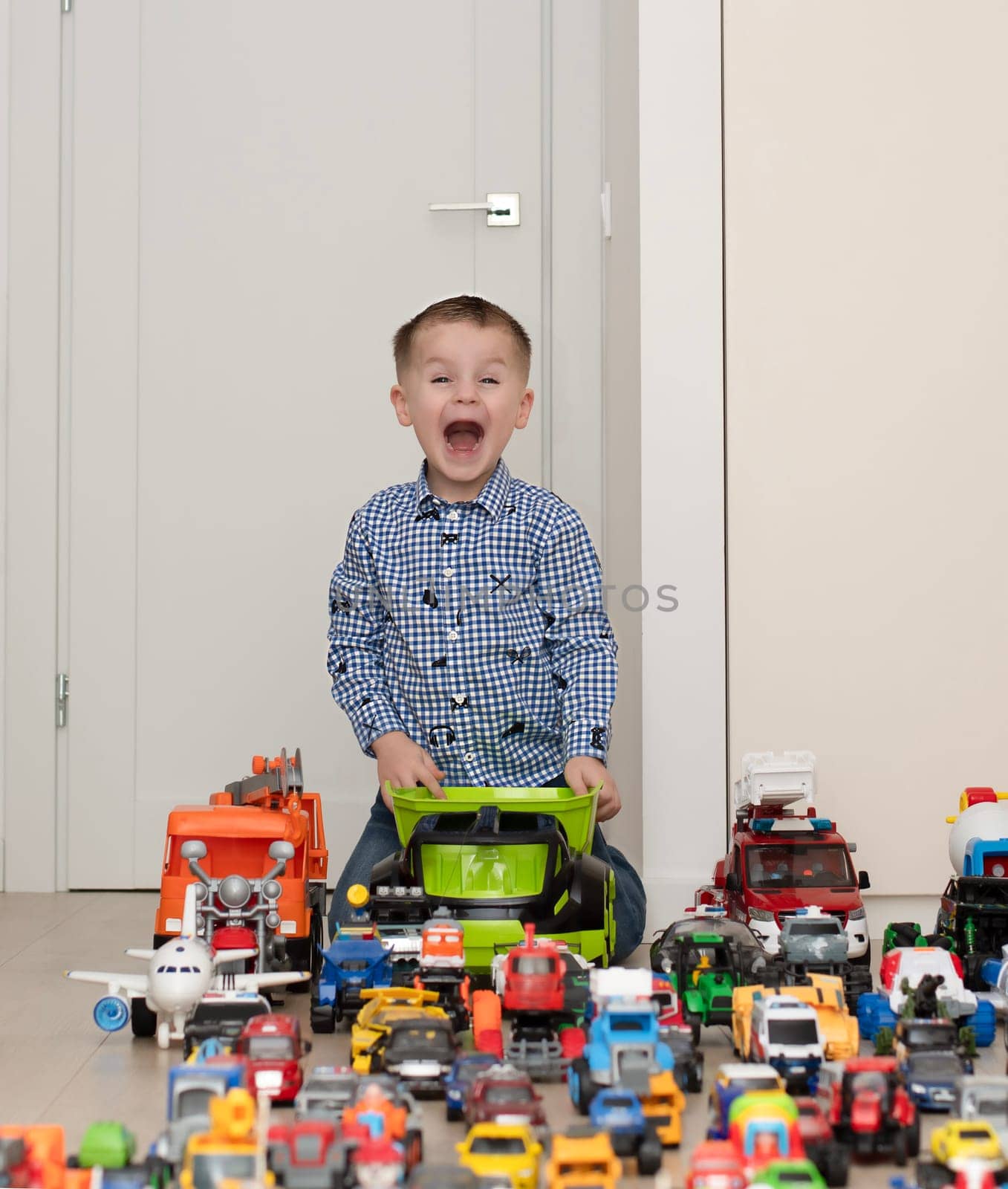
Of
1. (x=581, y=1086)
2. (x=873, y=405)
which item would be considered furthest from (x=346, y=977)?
(x=873, y=405)

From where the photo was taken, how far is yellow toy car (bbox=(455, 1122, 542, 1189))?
80 cm

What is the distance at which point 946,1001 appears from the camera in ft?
3.84

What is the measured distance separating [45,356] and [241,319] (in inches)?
13.2

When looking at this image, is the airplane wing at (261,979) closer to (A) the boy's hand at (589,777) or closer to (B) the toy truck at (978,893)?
(A) the boy's hand at (589,777)

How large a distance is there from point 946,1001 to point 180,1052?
2.23ft

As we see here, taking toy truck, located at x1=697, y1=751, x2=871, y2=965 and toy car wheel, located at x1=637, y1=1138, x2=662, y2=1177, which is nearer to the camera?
toy car wheel, located at x1=637, y1=1138, x2=662, y2=1177

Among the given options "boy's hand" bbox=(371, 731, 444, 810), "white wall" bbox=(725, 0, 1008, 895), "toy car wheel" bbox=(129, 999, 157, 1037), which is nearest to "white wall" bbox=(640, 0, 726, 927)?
"white wall" bbox=(725, 0, 1008, 895)

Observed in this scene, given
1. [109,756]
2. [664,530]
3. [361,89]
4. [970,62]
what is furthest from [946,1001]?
[361,89]

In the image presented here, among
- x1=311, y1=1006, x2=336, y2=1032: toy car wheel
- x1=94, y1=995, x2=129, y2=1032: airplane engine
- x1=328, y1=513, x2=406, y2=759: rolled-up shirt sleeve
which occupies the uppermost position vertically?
x1=328, y1=513, x2=406, y2=759: rolled-up shirt sleeve

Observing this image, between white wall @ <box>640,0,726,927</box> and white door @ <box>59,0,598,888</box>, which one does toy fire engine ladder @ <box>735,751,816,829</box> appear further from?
white door @ <box>59,0,598,888</box>

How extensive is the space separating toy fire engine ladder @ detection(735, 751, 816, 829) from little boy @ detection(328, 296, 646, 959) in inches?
7.6

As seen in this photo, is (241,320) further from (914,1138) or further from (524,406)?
(914,1138)

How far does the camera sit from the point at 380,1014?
1106 millimetres

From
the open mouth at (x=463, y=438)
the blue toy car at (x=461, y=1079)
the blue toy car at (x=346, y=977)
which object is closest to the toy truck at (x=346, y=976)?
the blue toy car at (x=346, y=977)
